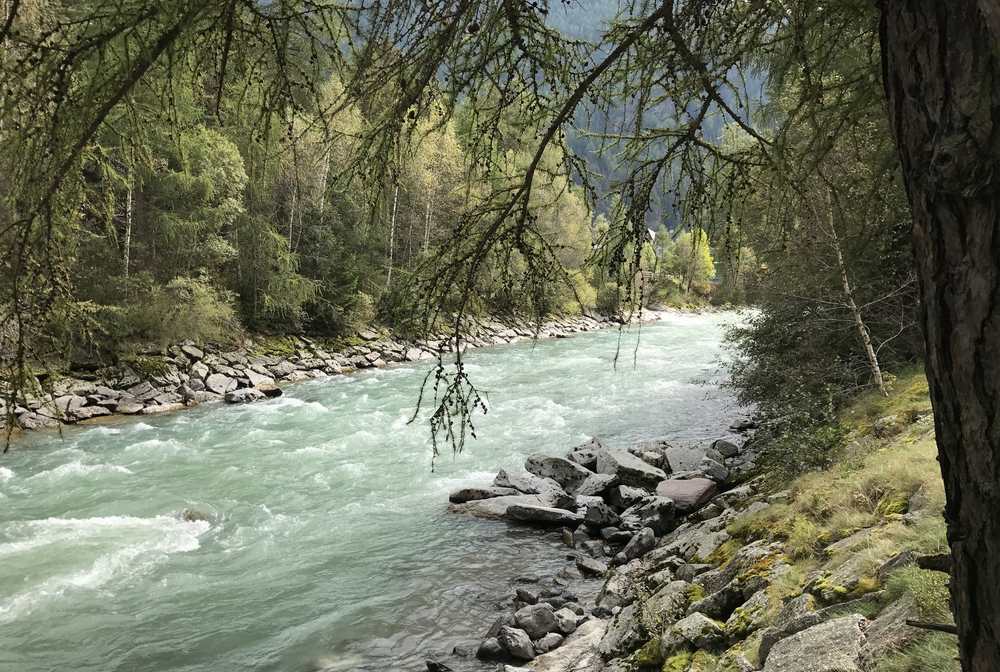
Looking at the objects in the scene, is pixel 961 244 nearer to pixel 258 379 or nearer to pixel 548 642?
pixel 548 642

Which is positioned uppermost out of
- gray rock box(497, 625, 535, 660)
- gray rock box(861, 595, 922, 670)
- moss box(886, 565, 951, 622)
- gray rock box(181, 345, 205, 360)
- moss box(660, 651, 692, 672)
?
gray rock box(181, 345, 205, 360)

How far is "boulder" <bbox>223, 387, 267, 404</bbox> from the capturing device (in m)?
14.9

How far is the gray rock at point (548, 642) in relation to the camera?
5301 millimetres

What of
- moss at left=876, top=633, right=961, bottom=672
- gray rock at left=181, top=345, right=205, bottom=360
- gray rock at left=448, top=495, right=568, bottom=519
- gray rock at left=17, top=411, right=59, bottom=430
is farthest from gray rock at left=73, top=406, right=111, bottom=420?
moss at left=876, top=633, right=961, bottom=672

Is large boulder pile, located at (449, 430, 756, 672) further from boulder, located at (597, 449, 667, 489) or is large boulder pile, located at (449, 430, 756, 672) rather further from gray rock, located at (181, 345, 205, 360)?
gray rock, located at (181, 345, 205, 360)

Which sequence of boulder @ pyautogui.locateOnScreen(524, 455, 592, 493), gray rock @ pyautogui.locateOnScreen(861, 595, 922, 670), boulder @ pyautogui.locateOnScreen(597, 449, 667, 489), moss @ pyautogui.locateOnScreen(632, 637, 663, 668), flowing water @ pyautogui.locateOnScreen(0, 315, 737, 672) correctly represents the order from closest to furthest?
gray rock @ pyautogui.locateOnScreen(861, 595, 922, 670) < moss @ pyautogui.locateOnScreen(632, 637, 663, 668) < flowing water @ pyautogui.locateOnScreen(0, 315, 737, 672) < boulder @ pyautogui.locateOnScreen(597, 449, 667, 489) < boulder @ pyautogui.locateOnScreen(524, 455, 592, 493)

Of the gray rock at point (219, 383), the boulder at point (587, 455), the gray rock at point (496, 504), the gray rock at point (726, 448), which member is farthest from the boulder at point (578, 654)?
the gray rock at point (219, 383)

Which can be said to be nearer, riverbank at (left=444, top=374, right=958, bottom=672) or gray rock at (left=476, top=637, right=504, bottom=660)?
riverbank at (left=444, top=374, right=958, bottom=672)

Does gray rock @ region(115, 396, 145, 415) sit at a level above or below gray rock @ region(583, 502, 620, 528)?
above

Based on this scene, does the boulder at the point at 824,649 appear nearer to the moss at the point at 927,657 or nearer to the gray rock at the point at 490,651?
the moss at the point at 927,657

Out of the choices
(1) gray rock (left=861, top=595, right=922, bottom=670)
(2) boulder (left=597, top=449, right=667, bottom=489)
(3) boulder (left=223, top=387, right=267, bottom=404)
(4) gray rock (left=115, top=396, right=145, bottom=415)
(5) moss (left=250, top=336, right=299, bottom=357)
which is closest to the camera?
(1) gray rock (left=861, top=595, right=922, bottom=670)

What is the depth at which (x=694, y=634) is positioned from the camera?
404 centimetres

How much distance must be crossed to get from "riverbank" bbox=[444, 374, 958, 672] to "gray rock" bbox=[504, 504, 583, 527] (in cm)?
2

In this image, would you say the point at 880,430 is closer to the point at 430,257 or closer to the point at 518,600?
the point at 518,600
